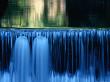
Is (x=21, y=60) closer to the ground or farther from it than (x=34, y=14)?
closer to the ground

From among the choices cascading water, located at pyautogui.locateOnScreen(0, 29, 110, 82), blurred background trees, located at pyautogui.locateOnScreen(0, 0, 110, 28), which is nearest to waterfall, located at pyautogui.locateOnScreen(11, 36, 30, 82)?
cascading water, located at pyautogui.locateOnScreen(0, 29, 110, 82)

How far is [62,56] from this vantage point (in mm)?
3336

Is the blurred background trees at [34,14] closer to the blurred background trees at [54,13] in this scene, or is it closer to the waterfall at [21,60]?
the blurred background trees at [54,13]

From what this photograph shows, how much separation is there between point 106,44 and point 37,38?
497 mm

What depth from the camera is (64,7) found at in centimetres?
343

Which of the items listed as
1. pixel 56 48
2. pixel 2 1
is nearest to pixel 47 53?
pixel 56 48

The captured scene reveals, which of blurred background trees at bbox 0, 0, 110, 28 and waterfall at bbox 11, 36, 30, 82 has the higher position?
blurred background trees at bbox 0, 0, 110, 28

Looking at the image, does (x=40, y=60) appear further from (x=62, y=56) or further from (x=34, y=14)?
(x=34, y=14)

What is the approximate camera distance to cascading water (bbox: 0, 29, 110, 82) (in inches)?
131

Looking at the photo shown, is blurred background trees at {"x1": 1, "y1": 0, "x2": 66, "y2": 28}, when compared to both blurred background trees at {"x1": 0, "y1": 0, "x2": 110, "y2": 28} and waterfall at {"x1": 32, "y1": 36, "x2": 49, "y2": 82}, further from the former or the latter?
waterfall at {"x1": 32, "y1": 36, "x2": 49, "y2": 82}

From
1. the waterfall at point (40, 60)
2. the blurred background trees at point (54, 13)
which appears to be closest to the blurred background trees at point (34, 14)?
the blurred background trees at point (54, 13)

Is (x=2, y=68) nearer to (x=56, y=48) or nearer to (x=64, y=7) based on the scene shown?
(x=56, y=48)

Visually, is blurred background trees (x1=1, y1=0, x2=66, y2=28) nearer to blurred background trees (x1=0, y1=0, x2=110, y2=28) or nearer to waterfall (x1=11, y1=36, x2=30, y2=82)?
blurred background trees (x1=0, y1=0, x2=110, y2=28)

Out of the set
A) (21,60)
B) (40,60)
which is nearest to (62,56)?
(40,60)
